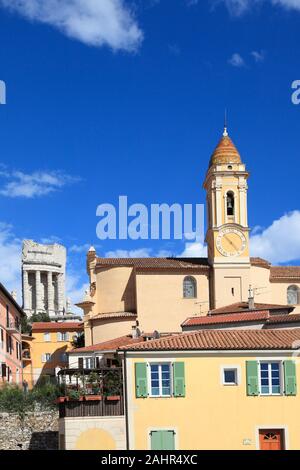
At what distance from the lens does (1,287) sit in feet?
180

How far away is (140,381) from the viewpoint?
31.8m

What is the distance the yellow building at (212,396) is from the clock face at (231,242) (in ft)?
123

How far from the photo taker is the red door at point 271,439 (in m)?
31.6

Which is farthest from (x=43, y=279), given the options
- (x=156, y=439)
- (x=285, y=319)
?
(x=156, y=439)

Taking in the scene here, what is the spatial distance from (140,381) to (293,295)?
42011 mm

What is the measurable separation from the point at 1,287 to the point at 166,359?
2514 cm

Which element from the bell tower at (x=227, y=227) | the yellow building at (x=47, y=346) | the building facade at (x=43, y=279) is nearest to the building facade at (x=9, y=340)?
the yellow building at (x=47, y=346)

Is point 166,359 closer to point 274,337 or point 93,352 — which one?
point 274,337

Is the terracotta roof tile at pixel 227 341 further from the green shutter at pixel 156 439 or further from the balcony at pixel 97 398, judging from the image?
the green shutter at pixel 156 439

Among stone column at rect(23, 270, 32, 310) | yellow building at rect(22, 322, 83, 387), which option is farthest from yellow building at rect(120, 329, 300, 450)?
stone column at rect(23, 270, 32, 310)

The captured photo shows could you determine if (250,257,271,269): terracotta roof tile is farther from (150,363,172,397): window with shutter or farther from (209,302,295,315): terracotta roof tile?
(150,363,172,397): window with shutter

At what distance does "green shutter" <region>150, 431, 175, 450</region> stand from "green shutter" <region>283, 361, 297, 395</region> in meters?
4.76

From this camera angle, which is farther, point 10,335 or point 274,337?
point 10,335
